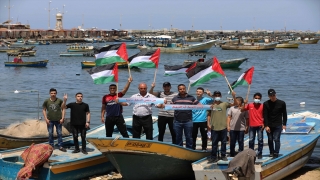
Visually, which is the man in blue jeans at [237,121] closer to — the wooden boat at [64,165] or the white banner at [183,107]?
the white banner at [183,107]

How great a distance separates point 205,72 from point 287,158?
271cm

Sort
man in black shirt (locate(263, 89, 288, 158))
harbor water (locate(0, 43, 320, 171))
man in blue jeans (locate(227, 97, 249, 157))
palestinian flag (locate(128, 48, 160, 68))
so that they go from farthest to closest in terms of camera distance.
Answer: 1. harbor water (locate(0, 43, 320, 171))
2. palestinian flag (locate(128, 48, 160, 68))
3. man in blue jeans (locate(227, 97, 249, 157))
4. man in black shirt (locate(263, 89, 288, 158))

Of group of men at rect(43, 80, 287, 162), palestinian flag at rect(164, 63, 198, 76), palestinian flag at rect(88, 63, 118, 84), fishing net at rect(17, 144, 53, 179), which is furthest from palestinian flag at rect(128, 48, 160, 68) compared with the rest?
fishing net at rect(17, 144, 53, 179)

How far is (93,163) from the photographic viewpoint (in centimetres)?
1368

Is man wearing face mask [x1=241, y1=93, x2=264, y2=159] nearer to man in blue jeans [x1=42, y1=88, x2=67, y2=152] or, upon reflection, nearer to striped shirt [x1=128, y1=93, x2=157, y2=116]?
striped shirt [x1=128, y1=93, x2=157, y2=116]

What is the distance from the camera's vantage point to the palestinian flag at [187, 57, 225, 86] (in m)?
13.4

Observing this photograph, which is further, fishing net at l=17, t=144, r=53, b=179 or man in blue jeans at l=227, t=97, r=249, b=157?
man in blue jeans at l=227, t=97, r=249, b=157

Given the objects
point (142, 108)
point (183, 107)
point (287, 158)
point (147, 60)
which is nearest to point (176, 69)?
point (147, 60)

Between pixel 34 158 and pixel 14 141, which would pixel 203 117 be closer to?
pixel 34 158

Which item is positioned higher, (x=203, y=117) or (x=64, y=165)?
(x=203, y=117)

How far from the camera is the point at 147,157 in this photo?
12.3m

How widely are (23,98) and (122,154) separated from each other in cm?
2174

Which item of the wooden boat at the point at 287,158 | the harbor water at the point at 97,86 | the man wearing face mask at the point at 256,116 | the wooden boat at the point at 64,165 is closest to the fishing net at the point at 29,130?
the wooden boat at the point at 64,165

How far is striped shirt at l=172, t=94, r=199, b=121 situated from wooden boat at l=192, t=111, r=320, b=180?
1.00 metres
